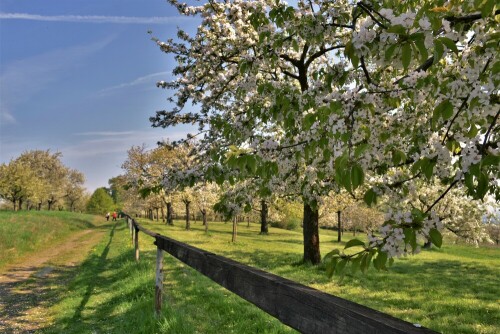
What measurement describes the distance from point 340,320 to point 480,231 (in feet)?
92.3

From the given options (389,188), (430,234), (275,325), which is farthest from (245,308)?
(430,234)

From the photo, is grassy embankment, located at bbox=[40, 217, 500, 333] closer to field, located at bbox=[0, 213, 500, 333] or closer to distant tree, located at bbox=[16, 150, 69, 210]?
field, located at bbox=[0, 213, 500, 333]

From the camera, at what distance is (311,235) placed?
16.4 meters

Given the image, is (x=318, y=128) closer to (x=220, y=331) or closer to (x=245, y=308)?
(x=220, y=331)

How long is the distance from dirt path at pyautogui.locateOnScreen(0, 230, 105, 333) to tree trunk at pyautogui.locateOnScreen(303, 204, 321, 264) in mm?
9663

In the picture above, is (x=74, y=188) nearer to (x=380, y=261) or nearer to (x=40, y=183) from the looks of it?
(x=40, y=183)

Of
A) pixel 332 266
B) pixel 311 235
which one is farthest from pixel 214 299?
pixel 311 235

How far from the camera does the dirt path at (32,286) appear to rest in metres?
7.70

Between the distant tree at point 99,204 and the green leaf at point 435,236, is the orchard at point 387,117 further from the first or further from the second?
the distant tree at point 99,204

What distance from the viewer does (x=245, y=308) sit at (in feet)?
26.1

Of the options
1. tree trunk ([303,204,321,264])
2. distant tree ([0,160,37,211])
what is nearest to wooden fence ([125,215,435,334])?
tree trunk ([303,204,321,264])

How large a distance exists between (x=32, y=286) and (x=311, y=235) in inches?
425

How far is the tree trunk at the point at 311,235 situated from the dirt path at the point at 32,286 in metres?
9.66

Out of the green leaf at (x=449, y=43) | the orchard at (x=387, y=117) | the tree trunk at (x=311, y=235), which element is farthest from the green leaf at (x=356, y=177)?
the tree trunk at (x=311, y=235)
